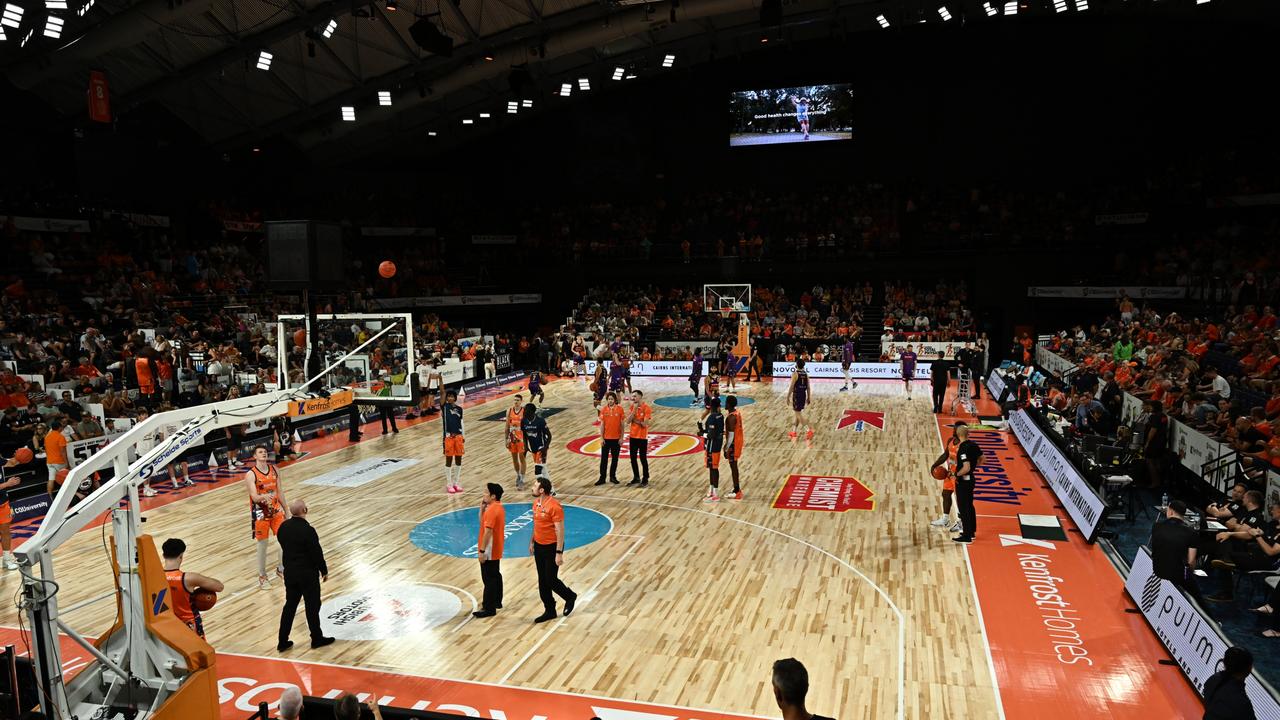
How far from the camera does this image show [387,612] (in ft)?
31.0

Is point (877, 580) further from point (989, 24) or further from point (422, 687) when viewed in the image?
point (989, 24)

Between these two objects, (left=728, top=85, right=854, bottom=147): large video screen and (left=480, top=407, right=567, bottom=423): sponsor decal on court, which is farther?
(left=728, top=85, right=854, bottom=147): large video screen

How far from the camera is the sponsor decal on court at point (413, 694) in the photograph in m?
7.16

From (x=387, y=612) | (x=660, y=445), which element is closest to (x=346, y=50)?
(x=660, y=445)

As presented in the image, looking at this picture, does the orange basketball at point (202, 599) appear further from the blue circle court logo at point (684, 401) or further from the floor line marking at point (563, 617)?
the blue circle court logo at point (684, 401)

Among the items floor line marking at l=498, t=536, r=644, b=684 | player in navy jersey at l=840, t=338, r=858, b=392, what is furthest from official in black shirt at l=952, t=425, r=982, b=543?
player in navy jersey at l=840, t=338, r=858, b=392

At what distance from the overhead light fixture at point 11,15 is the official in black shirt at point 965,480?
806 inches

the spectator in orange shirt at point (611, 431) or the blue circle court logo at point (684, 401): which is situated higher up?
the spectator in orange shirt at point (611, 431)

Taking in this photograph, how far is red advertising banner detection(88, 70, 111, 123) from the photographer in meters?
22.2

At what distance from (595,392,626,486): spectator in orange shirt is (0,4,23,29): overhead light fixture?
50.0 feet

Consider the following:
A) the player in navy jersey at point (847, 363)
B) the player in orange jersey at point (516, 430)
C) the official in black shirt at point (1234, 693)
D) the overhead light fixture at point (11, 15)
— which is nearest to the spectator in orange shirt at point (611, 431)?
the player in orange jersey at point (516, 430)

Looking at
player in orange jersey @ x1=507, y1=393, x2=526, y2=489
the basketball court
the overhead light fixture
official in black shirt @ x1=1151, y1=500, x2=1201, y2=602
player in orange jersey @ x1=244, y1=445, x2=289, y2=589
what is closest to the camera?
the basketball court

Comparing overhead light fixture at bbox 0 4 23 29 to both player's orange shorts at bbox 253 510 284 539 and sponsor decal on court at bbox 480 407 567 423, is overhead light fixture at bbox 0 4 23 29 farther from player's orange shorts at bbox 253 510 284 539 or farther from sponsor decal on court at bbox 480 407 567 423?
player's orange shorts at bbox 253 510 284 539

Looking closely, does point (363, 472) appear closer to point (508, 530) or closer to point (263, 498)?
point (508, 530)
